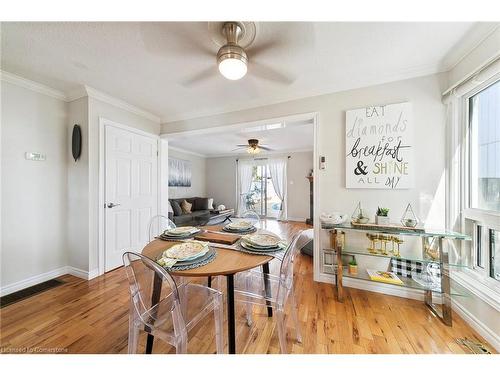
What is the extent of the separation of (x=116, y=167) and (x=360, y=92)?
10.6 ft

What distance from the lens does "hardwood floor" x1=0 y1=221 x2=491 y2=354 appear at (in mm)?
1288

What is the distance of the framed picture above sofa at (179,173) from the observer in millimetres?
5562

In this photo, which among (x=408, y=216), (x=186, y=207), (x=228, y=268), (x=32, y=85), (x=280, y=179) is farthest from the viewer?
(x=280, y=179)

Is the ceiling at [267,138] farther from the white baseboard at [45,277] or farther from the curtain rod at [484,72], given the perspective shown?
the white baseboard at [45,277]

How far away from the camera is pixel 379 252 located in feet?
6.24

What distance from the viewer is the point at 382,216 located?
1836 mm

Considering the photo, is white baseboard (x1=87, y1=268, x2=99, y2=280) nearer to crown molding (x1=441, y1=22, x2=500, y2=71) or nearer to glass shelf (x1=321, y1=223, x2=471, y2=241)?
glass shelf (x1=321, y1=223, x2=471, y2=241)

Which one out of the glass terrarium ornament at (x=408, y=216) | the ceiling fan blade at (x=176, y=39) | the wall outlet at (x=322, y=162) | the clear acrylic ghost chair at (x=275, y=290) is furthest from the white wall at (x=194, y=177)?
the glass terrarium ornament at (x=408, y=216)

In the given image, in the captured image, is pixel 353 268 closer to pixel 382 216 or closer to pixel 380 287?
pixel 380 287

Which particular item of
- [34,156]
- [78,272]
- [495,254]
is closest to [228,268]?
[495,254]

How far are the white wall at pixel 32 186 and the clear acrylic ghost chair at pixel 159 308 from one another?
2.09 metres

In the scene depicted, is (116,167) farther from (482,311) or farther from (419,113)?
(482,311)

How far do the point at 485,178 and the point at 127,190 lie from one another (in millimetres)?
3937
